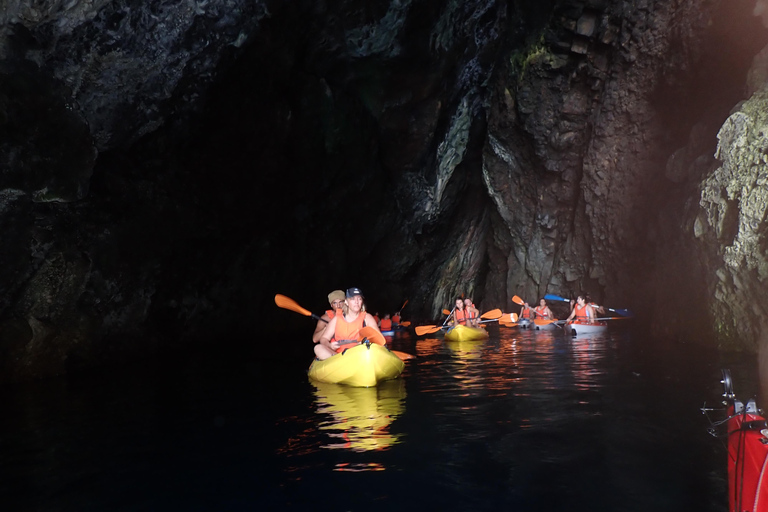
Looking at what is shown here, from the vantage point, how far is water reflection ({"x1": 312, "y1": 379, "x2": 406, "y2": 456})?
5.36 metres

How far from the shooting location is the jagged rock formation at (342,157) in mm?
10211

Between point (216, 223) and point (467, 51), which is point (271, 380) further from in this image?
point (467, 51)

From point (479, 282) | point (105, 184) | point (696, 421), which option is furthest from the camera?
point (479, 282)

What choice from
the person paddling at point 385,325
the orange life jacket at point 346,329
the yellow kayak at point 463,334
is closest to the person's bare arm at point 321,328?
the orange life jacket at point 346,329

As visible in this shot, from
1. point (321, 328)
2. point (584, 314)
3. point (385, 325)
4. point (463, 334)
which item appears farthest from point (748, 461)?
point (385, 325)

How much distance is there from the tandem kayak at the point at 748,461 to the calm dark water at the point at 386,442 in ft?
2.01

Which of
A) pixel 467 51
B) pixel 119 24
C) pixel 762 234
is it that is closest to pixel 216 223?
pixel 119 24

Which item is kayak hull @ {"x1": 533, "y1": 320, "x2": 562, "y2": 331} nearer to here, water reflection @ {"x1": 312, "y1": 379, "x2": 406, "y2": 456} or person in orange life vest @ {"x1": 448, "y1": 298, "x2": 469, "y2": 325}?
person in orange life vest @ {"x1": 448, "y1": 298, "x2": 469, "y2": 325}

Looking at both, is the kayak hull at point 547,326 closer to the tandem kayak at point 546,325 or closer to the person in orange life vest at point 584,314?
the tandem kayak at point 546,325

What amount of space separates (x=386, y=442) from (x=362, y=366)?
2757 millimetres

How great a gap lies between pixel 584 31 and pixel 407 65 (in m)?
5.74

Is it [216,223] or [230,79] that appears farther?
[216,223]

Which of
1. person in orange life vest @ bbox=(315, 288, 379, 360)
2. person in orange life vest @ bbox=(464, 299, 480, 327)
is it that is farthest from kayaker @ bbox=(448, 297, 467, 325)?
person in orange life vest @ bbox=(315, 288, 379, 360)

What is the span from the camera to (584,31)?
18.1 m
